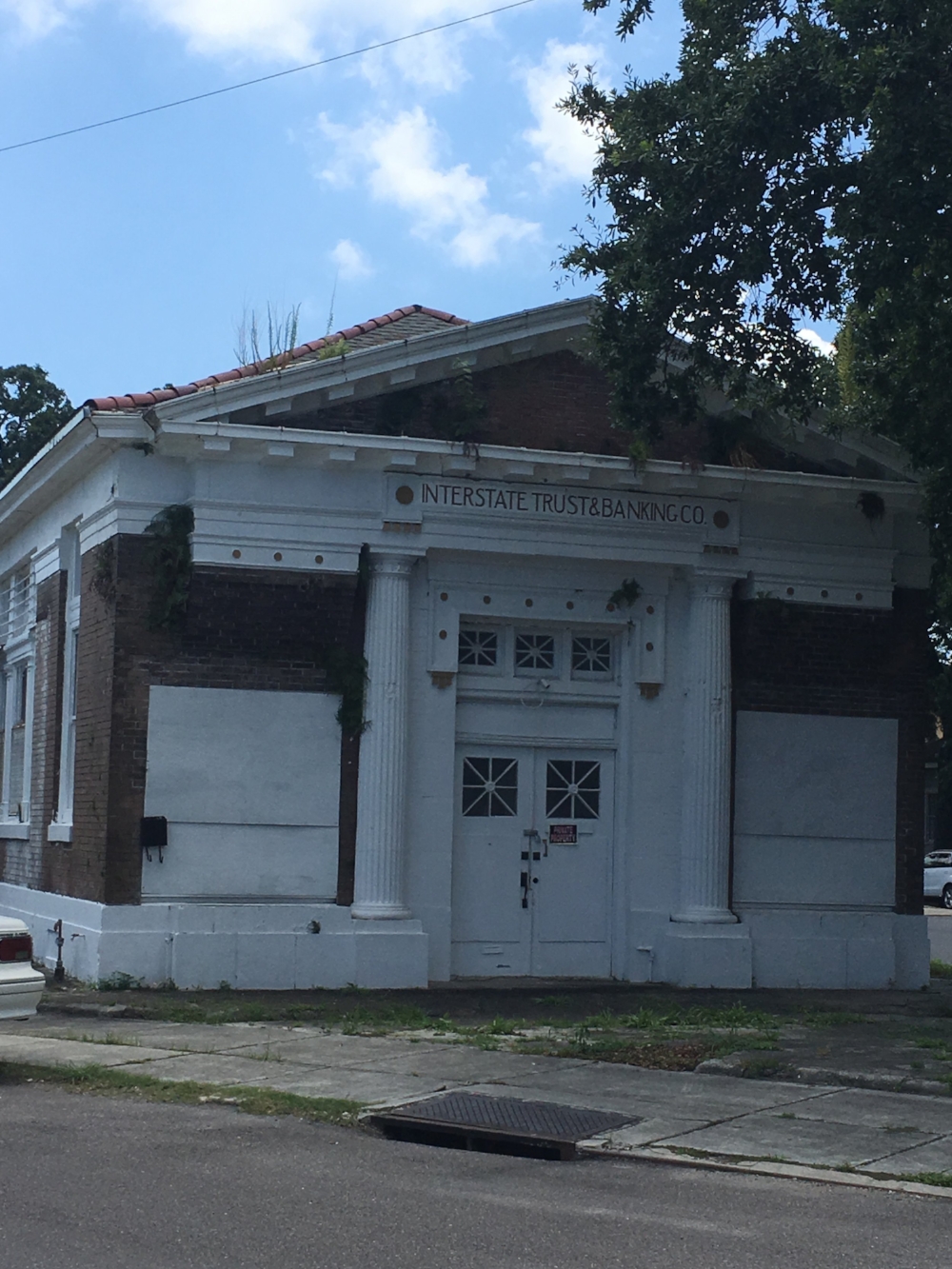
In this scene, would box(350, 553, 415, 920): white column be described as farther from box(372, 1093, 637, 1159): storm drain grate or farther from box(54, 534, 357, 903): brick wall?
box(372, 1093, 637, 1159): storm drain grate

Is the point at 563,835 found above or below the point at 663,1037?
above

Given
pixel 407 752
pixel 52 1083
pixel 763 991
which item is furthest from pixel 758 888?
pixel 52 1083

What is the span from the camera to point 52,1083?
400 inches

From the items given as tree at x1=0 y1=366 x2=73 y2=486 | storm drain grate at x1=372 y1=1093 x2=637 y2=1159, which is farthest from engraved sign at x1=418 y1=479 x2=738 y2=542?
tree at x1=0 y1=366 x2=73 y2=486

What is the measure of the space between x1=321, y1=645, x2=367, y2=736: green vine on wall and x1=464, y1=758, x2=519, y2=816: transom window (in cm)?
134

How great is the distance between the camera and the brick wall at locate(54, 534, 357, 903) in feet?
49.4

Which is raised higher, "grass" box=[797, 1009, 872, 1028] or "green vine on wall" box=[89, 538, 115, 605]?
"green vine on wall" box=[89, 538, 115, 605]

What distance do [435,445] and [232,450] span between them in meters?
1.91

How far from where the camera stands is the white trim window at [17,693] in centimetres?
1964

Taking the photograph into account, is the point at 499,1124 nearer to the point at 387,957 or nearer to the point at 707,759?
the point at 387,957

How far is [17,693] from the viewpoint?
20.8 meters

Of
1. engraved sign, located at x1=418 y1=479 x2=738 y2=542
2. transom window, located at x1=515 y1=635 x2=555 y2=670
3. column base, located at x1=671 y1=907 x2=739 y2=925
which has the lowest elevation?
column base, located at x1=671 y1=907 x2=739 y2=925

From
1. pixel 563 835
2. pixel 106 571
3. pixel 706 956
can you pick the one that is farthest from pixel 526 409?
pixel 706 956

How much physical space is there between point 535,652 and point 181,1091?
24.8ft
